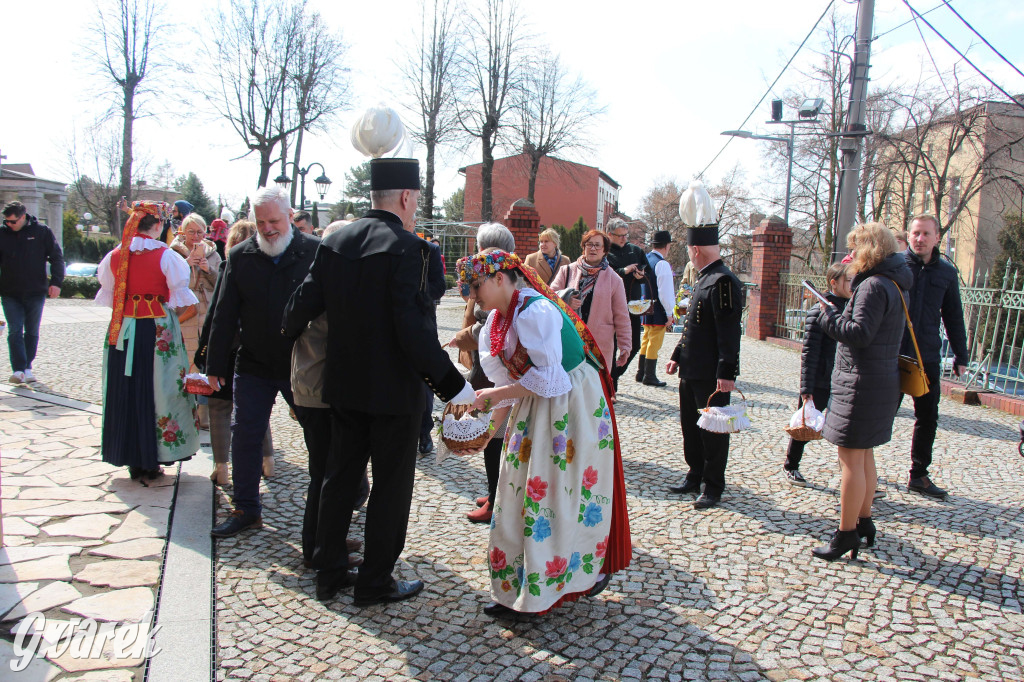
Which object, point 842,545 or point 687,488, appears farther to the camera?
point 687,488

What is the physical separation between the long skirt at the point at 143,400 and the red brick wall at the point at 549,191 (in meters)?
35.7

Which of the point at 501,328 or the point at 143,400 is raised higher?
the point at 501,328

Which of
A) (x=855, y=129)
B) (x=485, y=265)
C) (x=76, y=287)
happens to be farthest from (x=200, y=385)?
(x=76, y=287)

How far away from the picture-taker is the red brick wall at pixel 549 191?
4381 cm

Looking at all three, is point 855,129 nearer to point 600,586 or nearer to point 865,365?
point 865,365

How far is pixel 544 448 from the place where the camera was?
2.92m

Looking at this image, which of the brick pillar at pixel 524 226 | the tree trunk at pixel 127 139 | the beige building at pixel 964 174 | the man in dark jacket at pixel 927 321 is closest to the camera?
the man in dark jacket at pixel 927 321

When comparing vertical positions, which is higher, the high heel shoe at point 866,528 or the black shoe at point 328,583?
the high heel shoe at point 866,528

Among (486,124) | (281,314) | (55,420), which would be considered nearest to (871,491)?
(281,314)

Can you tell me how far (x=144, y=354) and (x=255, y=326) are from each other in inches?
52.3

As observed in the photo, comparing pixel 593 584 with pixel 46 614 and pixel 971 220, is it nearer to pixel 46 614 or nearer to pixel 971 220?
pixel 46 614

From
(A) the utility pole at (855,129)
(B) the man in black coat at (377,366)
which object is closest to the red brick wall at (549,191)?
(A) the utility pole at (855,129)

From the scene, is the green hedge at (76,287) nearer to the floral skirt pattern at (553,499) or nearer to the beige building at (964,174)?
the floral skirt pattern at (553,499)

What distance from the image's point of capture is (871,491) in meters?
3.88
